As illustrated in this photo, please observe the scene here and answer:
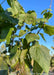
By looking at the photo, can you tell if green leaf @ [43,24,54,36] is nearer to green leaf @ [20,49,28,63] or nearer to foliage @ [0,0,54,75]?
foliage @ [0,0,54,75]

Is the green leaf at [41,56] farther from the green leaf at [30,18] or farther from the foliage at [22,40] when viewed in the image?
the green leaf at [30,18]

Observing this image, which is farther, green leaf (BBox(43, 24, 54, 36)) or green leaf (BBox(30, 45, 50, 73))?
green leaf (BBox(43, 24, 54, 36))

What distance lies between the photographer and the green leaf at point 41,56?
1.49ft

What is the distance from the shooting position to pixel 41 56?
18.9 inches

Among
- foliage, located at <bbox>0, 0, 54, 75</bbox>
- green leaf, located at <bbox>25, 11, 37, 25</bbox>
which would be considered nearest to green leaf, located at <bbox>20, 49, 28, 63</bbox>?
foliage, located at <bbox>0, 0, 54, 75</bbox>

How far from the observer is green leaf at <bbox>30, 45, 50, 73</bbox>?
1.49 ft

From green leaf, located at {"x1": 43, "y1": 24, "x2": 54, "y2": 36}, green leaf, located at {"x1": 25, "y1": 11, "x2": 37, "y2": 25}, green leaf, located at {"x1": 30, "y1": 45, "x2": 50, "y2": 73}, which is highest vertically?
green leaf, located at {"x1": 25, "y1": 11, "x2": 37, "y2": 25}

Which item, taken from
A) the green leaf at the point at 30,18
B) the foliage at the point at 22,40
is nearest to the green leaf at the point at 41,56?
the foliage at the point at 22,40

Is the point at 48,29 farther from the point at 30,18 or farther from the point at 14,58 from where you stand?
the point at 14,58

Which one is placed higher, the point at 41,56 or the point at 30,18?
the point at 30,18

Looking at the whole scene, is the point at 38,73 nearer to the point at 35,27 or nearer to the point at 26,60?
the point at 26,60

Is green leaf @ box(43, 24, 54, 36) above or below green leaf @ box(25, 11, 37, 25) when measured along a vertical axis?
below

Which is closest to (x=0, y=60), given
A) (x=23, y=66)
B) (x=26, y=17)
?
(x=23, y=66)

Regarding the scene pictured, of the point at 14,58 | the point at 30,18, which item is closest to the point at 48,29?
the point at 30,18
